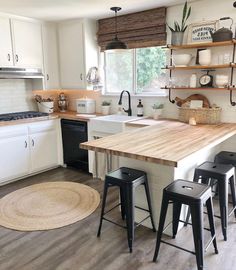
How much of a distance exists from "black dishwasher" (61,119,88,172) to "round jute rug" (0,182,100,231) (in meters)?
0.49

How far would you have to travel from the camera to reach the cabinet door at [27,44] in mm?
3774

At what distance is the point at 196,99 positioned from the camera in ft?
11.0

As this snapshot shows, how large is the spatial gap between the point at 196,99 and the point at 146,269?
2.15 meters

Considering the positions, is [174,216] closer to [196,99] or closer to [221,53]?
[196,99]

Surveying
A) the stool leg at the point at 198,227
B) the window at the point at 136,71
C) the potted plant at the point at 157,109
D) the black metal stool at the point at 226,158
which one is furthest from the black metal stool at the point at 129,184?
the window at the point at 136,71

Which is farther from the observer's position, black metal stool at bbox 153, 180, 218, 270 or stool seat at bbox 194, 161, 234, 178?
stool seat at bbox 194, 161, 234, 178

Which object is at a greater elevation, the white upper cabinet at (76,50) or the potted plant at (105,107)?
the white upper cabinet at (76,50)

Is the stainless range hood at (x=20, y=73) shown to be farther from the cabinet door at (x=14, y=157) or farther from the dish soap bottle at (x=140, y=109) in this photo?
the dish soap bottle at (x=140, y=109)

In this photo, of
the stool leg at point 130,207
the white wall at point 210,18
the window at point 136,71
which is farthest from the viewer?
the window at point 136,71

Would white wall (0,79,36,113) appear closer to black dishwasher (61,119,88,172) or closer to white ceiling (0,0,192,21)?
black dishwasher (61,119,88,172)

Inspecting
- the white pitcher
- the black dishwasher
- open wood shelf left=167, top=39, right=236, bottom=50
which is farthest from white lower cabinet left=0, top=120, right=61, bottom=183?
the white pitcher

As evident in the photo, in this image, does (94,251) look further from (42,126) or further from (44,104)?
(44,104)

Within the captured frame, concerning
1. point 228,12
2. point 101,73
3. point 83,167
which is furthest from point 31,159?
point 228,12

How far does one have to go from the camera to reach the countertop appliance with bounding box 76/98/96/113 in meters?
4.22
